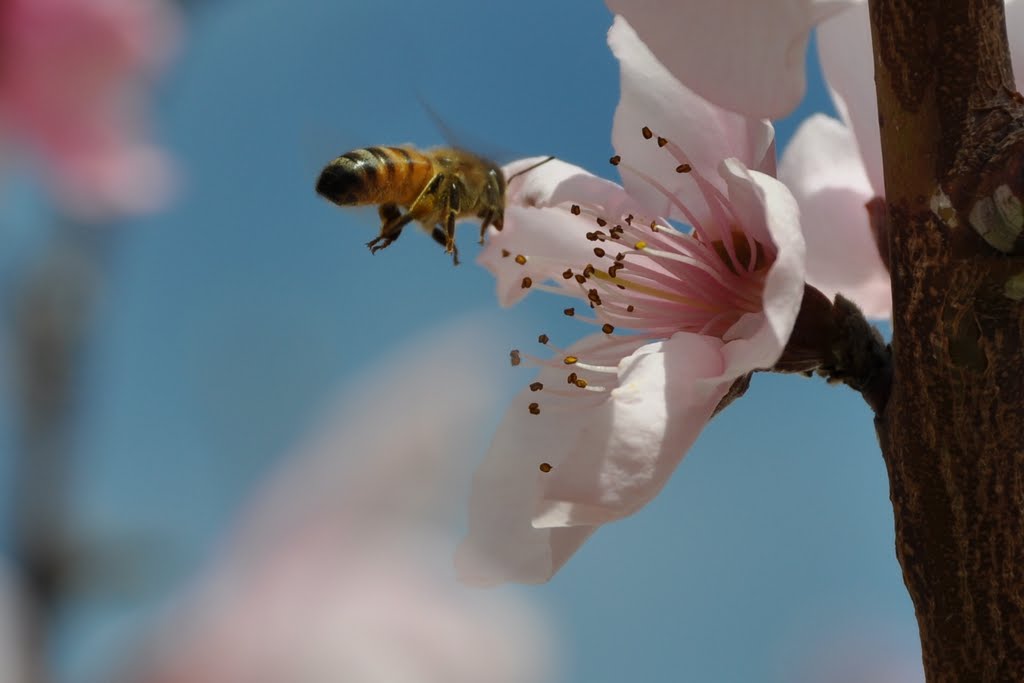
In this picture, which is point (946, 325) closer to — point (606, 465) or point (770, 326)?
point (770, 326)

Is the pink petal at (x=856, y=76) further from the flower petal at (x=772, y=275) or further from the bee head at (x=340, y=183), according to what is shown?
the bee head at (x=340, y=183)

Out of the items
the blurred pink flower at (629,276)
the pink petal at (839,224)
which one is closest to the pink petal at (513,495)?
the blurred pink flower at (629,276)

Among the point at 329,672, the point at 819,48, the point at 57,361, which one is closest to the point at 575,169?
the point at 819,48

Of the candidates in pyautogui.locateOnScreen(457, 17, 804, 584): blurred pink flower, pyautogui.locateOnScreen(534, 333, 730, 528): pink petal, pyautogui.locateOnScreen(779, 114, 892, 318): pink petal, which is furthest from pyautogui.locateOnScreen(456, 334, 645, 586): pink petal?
pyautogui.locateOnScreen(779, 114, 892, 318): pink petal

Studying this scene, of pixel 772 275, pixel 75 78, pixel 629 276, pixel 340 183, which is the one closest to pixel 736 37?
pixel 772 275

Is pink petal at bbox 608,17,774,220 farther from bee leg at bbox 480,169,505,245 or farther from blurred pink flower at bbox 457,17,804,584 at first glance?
bee leg at bbox 480,169,505,245

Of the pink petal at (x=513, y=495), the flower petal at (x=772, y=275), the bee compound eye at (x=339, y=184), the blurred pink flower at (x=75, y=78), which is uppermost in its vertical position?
the blurred pink flower at (x=75, y=78)
